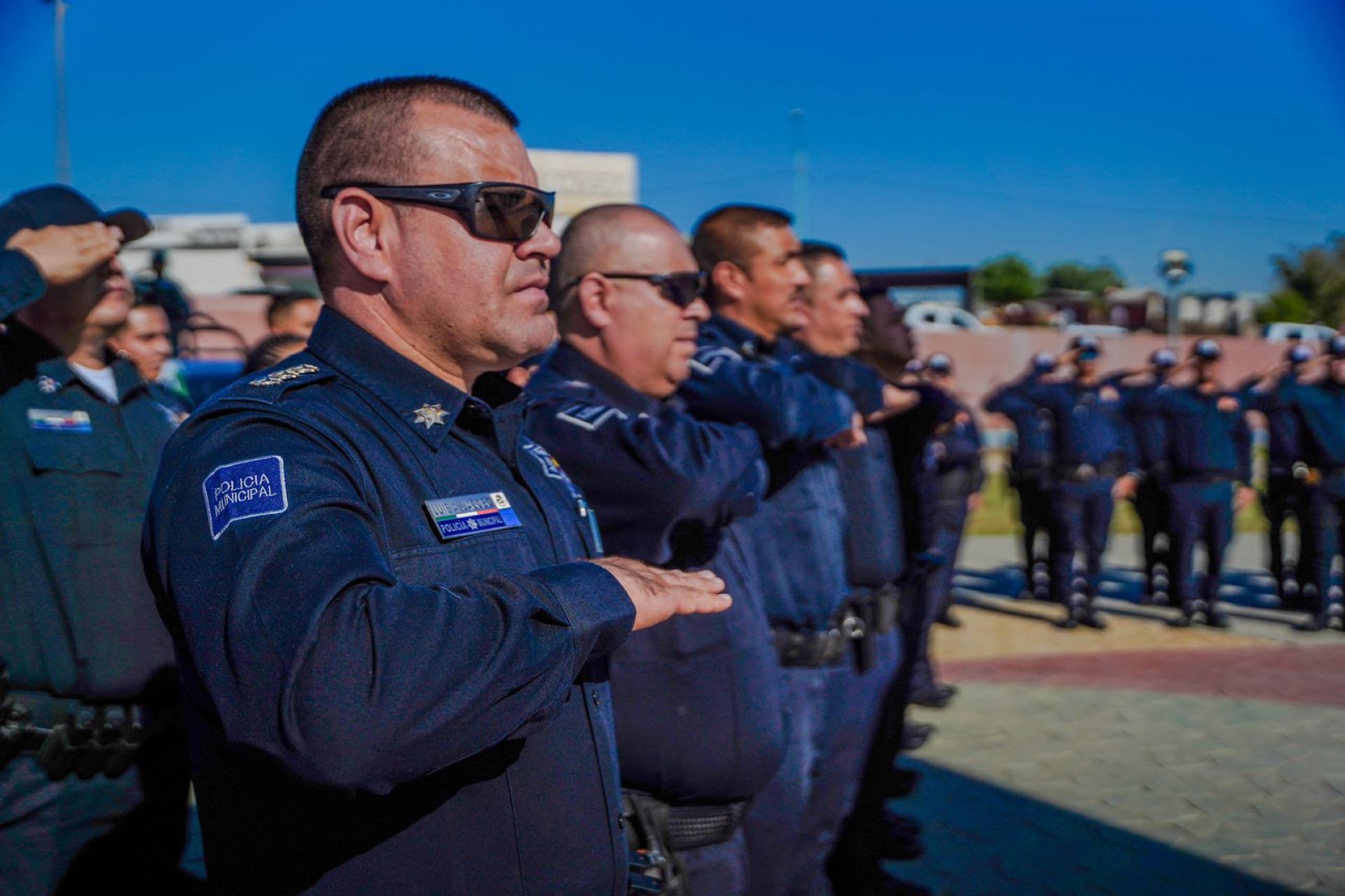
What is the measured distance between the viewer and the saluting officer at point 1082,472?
30.3 feet

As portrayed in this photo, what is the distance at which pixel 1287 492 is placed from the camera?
978 centimetres

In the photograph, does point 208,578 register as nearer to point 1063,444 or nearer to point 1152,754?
point 1152,754

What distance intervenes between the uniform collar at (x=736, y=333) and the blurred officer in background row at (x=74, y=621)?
181 cm

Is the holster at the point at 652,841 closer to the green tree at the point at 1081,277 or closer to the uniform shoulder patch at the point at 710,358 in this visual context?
the uniform shoulder patch at the point at 710,358

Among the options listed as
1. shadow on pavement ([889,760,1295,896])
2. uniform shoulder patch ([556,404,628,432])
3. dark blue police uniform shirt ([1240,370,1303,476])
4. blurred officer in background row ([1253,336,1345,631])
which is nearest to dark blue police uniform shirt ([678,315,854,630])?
uniform shoulder patch ([556,404,628,432])

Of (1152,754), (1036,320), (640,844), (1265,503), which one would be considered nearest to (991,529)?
(1265,503)

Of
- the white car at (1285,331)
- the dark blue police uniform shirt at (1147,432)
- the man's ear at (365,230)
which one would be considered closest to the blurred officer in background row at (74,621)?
the man's ear at (365,230)

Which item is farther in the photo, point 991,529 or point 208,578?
point 991,529

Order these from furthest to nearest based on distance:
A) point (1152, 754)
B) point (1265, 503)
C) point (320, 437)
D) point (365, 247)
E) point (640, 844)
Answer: point (1265, 503), point (1152, 754), point (640, 844), point (365, 247), point (320, 437)

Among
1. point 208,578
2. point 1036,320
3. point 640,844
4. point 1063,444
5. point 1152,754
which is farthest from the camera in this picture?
point 1036,320

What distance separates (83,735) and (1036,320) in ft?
111

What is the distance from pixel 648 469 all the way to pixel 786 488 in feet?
3.71

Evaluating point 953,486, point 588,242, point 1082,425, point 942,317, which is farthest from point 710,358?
A: point 942,317

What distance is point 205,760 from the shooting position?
155 cm
